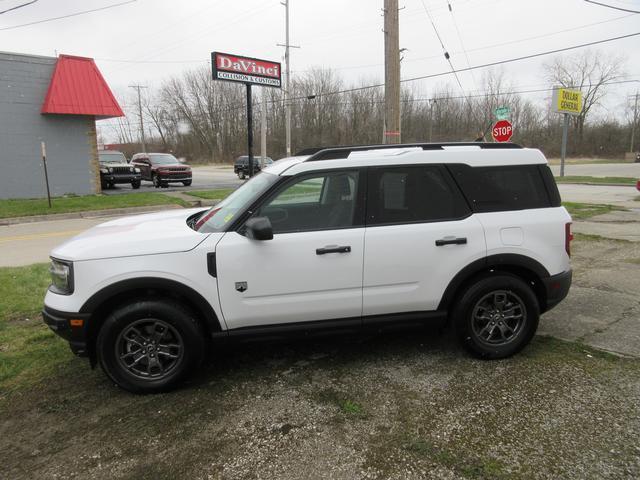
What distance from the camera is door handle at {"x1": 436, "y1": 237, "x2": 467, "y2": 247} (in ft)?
11.8

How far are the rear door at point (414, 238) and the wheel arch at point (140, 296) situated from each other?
3.95 ft

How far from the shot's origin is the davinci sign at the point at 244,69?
36.5 ft

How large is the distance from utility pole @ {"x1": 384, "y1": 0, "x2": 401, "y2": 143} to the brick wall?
1390cm

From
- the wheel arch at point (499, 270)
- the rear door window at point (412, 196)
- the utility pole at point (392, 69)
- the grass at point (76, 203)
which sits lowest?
the grass at point (76, 203)

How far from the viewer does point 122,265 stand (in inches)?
128

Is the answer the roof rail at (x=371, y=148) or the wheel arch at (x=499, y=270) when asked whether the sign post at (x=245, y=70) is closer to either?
the roof rail at (x=371, y=148)

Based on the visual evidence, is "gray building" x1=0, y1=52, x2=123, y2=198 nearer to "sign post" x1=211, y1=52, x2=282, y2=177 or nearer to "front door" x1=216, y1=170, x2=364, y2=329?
"sign post" x1=211, y1=52, x2=282, y2=177

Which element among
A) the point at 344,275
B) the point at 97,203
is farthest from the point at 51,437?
the point at 97,203

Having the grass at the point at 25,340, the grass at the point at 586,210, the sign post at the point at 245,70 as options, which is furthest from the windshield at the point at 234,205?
the grass at the point at 586,210

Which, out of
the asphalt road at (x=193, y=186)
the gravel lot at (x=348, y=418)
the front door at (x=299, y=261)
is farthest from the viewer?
the asphalt road at (x=193, y=186)

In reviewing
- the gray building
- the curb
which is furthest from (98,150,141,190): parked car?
the curb

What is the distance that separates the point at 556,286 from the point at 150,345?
129 inches

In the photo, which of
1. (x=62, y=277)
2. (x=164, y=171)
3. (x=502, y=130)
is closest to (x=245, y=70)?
(x=502, y=130)

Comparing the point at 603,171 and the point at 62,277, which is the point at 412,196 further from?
the point at 603,171
